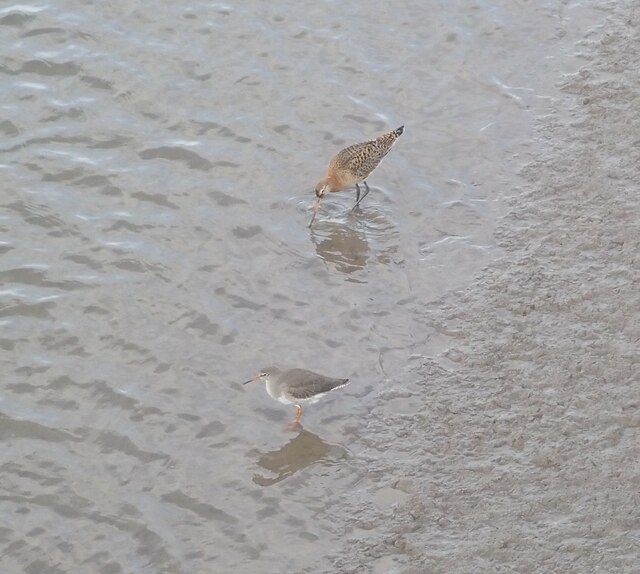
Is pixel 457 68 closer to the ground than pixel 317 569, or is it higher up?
higher up

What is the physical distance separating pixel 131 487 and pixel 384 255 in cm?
356

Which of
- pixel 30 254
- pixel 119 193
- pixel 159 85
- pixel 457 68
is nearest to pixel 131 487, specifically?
pixel 30 254

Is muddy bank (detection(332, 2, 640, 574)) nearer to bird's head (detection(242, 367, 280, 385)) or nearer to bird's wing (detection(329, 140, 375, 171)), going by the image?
bird's head (detection(242, 367, 280, 385))

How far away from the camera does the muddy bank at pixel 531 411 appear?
6949mm

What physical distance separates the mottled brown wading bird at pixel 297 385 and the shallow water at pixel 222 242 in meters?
0.31

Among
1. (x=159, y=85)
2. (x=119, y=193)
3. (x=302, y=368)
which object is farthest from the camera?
(x=159, y=85)

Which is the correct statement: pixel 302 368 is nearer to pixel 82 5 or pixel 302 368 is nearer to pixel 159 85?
pixel 159 85

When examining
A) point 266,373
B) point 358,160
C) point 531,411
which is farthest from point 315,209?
point 531,411

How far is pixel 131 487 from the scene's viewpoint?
25.4 ft

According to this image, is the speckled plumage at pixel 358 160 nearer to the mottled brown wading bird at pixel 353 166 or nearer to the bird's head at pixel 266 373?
the mottled brown wading bird at pixel 353 166

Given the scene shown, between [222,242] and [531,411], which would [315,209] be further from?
[531,411]

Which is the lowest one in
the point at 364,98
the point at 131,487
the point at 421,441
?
the point at 131,487

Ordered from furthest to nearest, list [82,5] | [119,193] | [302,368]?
[82,5], [119,193], [302,368]

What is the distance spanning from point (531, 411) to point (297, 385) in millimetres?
1782
